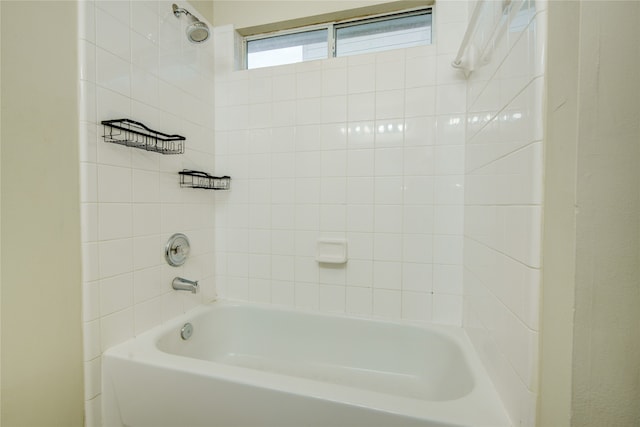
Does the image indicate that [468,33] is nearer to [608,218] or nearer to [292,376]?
[608,218]

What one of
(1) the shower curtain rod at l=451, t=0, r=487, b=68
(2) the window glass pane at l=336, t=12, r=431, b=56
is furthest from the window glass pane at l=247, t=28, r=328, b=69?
(1) the shower curtain rod at l=451, t=0, r=487, b=68

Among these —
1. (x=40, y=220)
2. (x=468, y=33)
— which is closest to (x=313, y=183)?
(x=468, y=33)

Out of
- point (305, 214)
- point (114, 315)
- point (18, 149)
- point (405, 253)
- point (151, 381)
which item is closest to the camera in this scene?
point (18, 149)

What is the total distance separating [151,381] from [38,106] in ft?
3.41

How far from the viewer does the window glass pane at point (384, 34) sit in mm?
1556

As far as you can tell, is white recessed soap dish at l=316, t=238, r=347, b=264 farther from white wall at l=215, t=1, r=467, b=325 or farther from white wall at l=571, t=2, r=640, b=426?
white wall at l=571, t=2, r=640, b=426

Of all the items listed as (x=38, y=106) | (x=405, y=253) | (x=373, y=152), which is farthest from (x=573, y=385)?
(x=38, y=106)

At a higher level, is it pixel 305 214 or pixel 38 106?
pixel 38 106

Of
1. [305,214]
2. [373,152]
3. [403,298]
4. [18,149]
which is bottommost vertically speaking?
[403,298]

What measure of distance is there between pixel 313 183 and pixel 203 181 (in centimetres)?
69

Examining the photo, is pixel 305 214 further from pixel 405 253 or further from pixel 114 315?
pixel 114 315

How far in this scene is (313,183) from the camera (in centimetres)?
161

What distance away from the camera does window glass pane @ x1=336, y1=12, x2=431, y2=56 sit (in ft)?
5.10

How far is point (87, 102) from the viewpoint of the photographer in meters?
1.02
